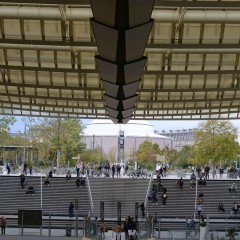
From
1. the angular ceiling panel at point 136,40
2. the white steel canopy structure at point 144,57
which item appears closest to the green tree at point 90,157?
the white steel canopy structure at point 144,57

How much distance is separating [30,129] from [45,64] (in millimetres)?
51522

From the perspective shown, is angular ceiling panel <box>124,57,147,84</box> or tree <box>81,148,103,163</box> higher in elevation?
tree <box>81,148,103,163</box>

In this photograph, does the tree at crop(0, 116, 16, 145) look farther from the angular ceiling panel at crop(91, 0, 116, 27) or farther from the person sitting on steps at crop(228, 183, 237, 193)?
the angular ceiling panel at crop(91, 0, 116, 27)

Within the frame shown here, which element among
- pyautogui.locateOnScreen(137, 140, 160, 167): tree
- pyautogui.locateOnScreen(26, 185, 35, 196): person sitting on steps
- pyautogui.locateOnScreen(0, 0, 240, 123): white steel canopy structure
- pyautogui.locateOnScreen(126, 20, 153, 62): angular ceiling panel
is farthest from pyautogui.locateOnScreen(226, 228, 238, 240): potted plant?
pyautogui.locateOnScreen(137, 140, 160, 167): tree

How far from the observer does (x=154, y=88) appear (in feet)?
115

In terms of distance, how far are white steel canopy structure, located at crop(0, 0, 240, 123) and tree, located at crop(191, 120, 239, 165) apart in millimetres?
25833

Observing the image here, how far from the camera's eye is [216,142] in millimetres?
70375

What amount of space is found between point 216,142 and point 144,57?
190 feet

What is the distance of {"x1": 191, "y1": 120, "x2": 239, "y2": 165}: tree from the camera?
7019 centimetres

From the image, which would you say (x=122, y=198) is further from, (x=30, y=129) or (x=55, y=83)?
(x=30, y=129)

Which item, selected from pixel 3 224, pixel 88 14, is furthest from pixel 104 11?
pixel 3 224

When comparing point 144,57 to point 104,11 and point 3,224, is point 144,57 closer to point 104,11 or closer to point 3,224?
point 104,11

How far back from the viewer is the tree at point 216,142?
230 feet

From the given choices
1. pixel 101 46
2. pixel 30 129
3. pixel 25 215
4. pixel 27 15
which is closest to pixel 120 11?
pixel 101 46
